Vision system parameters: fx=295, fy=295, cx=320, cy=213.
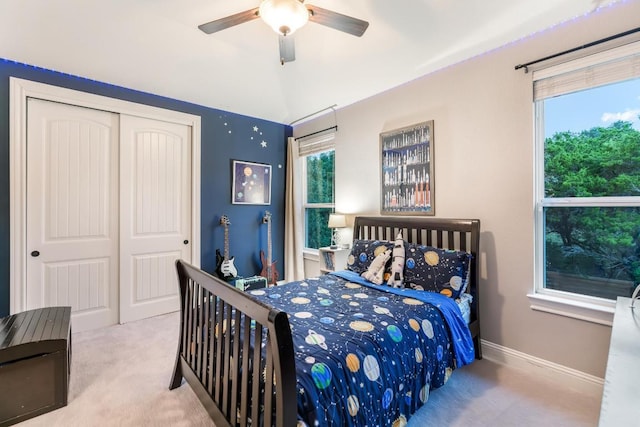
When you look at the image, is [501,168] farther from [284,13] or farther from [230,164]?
[230,164]

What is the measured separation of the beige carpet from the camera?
5.84 ft

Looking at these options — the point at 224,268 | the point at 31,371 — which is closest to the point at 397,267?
the point at 224,268

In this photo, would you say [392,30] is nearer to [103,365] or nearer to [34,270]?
[103,365]

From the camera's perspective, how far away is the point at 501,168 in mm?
2445

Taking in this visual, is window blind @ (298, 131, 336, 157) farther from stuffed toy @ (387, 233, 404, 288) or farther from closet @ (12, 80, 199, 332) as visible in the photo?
stuffed toy @ (387, 233, 404, 288)

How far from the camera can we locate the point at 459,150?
271 cm

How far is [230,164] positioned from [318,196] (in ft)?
4.35

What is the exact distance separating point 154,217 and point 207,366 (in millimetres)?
2302

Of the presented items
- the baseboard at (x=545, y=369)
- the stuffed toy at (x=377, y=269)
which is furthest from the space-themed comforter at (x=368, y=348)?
the baseboard at (x=545, y=369)

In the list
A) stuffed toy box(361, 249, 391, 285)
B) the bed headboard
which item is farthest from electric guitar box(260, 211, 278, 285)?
stuffed toy box(361, 249, 391, 285)

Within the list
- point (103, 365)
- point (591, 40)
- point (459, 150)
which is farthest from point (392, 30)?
point (103, 365)

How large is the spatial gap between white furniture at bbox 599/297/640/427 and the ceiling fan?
1927 millimetres

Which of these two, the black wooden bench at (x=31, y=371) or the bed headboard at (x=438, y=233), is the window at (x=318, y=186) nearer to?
the bed headboard at (x=438, y=233)

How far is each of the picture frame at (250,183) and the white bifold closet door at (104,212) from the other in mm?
619
